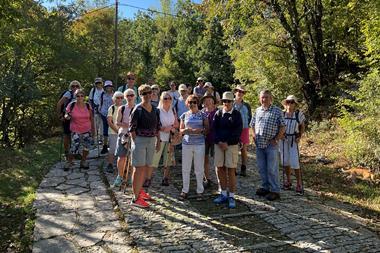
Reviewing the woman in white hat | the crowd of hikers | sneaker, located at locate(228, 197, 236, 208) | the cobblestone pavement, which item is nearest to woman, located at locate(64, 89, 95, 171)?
the crowd of hikers

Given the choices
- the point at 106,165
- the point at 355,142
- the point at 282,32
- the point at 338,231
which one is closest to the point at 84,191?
the point at 106,165

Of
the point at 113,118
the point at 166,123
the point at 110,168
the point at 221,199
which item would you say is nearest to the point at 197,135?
the point at 166,123

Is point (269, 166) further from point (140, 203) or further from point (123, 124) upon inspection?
point (123, 124)

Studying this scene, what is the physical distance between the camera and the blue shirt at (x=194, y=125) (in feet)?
21.3

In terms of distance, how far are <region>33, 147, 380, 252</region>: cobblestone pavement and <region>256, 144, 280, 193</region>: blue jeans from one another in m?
0.28

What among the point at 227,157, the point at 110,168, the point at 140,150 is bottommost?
the point at 110,168

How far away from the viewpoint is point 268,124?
253 inches

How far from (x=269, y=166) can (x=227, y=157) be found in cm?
81

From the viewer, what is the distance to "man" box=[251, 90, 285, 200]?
641 cm

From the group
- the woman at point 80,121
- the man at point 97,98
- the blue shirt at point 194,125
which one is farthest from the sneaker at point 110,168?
the blue shirt at point 194,125

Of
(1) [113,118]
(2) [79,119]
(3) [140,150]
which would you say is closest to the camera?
(3) [140,150]

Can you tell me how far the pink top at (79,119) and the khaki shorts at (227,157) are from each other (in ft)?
9.21

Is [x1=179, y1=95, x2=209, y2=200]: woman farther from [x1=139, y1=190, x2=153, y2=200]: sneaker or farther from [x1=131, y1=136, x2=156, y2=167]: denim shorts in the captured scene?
[x1=131, y1=136, x2=156, y2=167]: denim shorts

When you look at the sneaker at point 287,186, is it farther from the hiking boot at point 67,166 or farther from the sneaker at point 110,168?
the hiking boot at point 67,166
